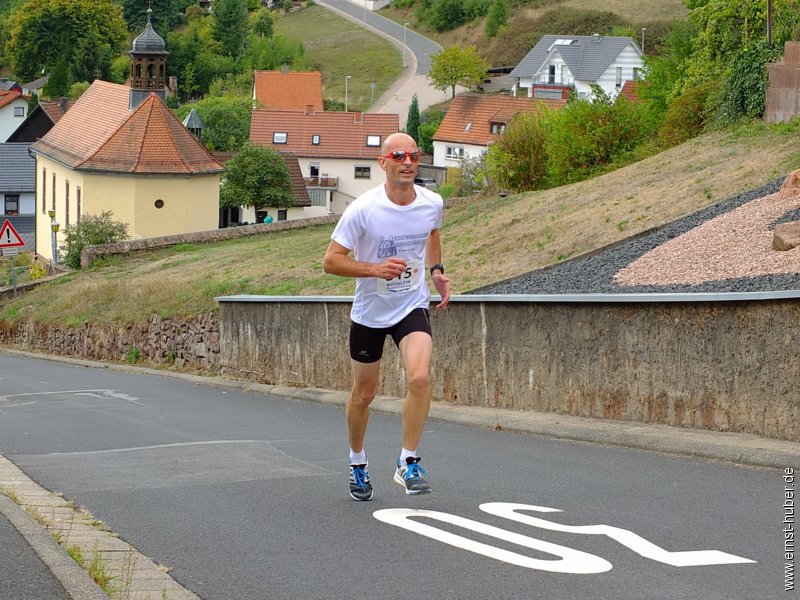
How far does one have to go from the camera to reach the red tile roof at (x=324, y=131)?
316 feet

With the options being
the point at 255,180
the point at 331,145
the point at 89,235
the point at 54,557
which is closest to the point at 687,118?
the point at 89,235

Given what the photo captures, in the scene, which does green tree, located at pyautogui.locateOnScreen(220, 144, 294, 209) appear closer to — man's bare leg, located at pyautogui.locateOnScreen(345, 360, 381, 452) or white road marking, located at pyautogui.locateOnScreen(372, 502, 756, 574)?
man's bare leg, located at pyautogui.locateOnScreen(345, 360, 381, 452)

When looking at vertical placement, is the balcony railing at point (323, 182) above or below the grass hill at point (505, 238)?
above

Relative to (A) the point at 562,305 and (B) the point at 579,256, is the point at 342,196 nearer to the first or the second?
(B) the point at 579,256

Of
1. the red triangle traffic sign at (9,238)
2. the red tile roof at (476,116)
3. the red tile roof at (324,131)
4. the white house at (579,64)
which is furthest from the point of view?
the white house at (579,64)

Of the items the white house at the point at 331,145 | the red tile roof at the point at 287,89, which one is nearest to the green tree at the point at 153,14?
the red tile roof at the point at 287,89

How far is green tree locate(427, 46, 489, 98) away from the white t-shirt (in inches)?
4325

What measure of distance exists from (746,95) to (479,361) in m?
19.5

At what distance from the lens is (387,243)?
7.63 meters

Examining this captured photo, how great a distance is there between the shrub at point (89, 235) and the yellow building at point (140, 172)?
24.8ft

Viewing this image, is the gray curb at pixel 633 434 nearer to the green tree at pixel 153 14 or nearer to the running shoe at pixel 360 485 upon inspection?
the running shoe at pixel 360 485

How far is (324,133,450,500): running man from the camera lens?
24.8 ft

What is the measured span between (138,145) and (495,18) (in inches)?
3115

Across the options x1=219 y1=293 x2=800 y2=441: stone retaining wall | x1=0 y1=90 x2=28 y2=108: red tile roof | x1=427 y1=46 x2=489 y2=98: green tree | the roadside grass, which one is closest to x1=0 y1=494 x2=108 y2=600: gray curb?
x1=219 y1=293 x2=800 y2=441: stone retaining wall
